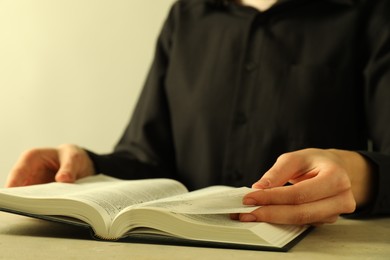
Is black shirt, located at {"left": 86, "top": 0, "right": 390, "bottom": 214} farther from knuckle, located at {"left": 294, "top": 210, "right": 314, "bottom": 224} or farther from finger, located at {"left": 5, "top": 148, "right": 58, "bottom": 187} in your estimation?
knuckle, located at {"left": 294, "top": 210, "right": 314, "bottom": 224}

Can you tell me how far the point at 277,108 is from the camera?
3.81 feet

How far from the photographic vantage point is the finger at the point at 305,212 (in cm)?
62

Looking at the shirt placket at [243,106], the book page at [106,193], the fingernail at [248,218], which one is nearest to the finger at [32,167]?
the book page at [106,193]

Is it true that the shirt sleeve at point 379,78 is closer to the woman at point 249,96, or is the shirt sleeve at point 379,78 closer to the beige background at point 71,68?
the woman at point 249,96

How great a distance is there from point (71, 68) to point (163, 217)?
4.58ft

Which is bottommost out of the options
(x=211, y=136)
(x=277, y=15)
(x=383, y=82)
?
(x=211, y=136)

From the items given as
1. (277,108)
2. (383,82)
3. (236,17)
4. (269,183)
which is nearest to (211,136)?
(277,108)

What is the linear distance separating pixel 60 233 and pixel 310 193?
Answer: 0.30m

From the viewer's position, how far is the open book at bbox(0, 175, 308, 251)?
1.93 feet

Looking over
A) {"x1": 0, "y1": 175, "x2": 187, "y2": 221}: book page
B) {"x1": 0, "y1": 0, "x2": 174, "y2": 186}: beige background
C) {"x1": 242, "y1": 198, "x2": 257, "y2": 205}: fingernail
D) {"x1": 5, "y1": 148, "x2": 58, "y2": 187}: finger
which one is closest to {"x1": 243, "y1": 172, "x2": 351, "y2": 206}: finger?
{"x1": 242, "y1": 198, "x2": 257, "y2": 205}: fingernail

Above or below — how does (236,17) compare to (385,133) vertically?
above

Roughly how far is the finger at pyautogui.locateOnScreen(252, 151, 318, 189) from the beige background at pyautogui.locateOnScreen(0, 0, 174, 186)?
4.03 ft

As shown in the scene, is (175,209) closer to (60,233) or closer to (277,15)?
(60,233)

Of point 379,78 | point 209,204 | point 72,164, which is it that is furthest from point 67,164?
point 379,78
